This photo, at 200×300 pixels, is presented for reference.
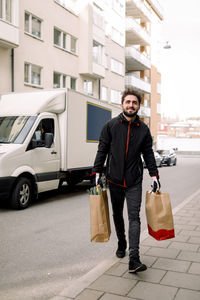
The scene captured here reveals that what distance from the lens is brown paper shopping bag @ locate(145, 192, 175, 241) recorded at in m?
4.03

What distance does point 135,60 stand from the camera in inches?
1470

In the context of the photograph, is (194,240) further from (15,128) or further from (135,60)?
(135,60)

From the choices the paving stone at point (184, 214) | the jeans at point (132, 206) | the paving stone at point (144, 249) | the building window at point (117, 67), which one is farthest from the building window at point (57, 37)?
the jeans at point (132, 206)

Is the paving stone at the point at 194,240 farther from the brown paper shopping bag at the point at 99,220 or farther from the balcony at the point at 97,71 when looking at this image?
the balcony at the point at 97,71

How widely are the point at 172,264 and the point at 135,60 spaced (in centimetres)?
3472

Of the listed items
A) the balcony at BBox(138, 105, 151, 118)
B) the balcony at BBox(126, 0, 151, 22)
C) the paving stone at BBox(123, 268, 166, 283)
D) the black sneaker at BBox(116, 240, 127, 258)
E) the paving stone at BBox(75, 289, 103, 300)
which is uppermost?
the balcony at BBox(126, 0, 151, 22)

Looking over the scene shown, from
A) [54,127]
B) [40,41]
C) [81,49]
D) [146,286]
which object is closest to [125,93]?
[146,286]

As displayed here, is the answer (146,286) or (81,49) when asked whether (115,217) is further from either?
(81,49)

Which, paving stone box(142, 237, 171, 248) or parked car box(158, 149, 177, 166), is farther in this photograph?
parked car box(158, 149, 177, 166)

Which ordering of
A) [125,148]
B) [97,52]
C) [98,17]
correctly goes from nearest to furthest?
[125,148] < [98,17] < [97,52]

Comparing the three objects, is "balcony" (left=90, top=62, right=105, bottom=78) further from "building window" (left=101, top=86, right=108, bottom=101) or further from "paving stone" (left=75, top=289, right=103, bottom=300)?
"paving stone" (left=75, top=289, right=103, bottom=300)

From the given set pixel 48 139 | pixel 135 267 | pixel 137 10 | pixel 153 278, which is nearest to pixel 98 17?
pixel 137 10

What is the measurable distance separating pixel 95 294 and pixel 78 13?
24.8 meters

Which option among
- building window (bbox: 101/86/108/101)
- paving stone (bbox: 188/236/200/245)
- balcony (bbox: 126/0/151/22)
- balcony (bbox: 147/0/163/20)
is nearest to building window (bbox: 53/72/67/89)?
building window (bbox: 101/86/108/101)
